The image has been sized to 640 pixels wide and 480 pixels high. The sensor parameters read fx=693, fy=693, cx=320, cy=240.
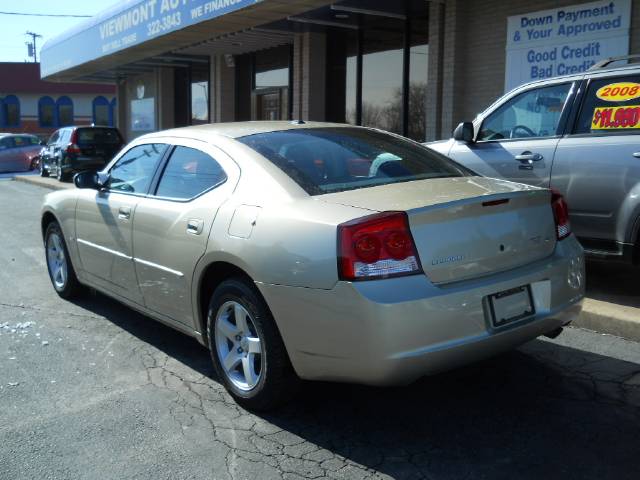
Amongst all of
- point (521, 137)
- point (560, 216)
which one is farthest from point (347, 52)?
point (560, 216)

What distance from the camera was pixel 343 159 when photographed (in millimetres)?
4184

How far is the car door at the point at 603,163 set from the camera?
18.5ft

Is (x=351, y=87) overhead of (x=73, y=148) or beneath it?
overhead

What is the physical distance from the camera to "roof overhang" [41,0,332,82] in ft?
40.3

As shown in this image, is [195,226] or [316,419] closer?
[316,419]

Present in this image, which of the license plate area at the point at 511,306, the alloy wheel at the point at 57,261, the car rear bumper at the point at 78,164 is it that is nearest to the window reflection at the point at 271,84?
the car rear bumper at the point at 78,164

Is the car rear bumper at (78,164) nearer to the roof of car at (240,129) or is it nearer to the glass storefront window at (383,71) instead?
the glass storefront window at (383,71)

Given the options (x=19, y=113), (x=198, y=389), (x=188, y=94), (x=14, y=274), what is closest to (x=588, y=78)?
(x=198, y=389)

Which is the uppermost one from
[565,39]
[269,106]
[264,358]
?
[565,39]

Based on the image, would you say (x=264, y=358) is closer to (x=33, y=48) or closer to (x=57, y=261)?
(x=57, y=261)

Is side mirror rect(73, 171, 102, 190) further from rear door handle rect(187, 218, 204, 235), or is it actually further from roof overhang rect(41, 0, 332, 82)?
roof overhang rect(41, 0, 332, 82)

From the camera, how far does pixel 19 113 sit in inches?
1759

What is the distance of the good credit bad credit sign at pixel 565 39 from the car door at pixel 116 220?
269 inches

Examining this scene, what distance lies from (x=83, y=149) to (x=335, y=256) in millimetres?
17937
